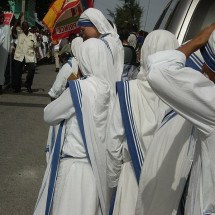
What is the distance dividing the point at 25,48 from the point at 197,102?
11.6 metres

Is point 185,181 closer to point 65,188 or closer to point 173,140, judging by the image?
point 173,140

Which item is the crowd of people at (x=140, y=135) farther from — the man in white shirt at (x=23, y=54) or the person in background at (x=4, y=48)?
the man in white shirt at (x=23, y=54)

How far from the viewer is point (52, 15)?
7.86m

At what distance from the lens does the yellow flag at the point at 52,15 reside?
7.75m

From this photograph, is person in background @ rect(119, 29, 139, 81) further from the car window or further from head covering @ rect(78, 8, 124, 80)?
the car window

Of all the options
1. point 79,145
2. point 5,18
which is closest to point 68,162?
point 79,145

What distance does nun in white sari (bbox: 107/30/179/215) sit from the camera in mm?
3070

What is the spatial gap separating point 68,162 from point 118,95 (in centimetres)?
71

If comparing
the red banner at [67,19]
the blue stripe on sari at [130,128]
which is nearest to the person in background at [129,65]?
the red banner at [67,19]

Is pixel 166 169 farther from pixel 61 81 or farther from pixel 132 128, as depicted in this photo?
pixel 61 81

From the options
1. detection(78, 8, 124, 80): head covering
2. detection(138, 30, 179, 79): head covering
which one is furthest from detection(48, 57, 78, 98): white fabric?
detection(138, 30, 179, 79): head covering

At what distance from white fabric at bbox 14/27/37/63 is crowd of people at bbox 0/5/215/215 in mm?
9381

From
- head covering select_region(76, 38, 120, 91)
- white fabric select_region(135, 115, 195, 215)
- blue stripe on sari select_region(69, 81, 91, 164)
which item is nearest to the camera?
white fabric select_region(135, 115, 195, 215)

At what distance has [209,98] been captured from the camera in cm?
203
